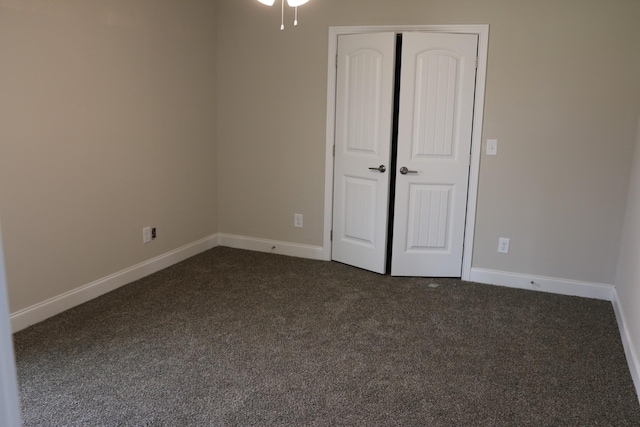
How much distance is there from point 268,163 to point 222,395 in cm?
271

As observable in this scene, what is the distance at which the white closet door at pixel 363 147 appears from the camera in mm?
4195

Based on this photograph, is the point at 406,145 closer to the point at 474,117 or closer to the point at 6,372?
the point at 474,117

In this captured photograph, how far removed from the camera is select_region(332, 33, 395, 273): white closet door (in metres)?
4.20

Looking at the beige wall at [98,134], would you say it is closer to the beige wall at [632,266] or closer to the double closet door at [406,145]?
the double closet door at [406,145]

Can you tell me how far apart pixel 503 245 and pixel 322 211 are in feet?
5.25

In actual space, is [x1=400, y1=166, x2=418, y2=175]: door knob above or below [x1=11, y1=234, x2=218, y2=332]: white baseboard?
above

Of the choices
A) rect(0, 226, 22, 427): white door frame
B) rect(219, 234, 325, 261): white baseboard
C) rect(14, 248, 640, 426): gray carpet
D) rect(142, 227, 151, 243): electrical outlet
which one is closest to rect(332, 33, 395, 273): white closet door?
rect(219, 234, 325, 261): white baseboard

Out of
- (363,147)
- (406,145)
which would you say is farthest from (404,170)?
(363,147)

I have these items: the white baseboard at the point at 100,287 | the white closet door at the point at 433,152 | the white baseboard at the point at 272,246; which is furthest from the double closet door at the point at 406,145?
the white baseboard at the point at 100,287

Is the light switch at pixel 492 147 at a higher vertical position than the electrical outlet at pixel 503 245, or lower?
higher

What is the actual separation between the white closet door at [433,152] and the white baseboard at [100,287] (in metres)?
1.87

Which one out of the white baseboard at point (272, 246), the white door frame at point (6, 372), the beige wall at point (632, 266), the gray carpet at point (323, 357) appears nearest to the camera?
the white door frame at point (6, 372)

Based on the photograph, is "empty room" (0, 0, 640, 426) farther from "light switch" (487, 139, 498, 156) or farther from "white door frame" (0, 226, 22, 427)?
"white door frame" (0, 226, 22, 427)

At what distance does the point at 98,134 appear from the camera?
3590mm
